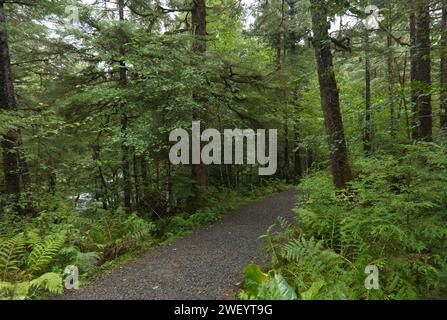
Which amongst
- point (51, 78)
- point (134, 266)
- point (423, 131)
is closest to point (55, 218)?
point (134, 266)

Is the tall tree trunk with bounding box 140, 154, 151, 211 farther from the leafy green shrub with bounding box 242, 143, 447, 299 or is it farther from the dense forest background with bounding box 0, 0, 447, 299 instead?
the leafy green shrub with bounding box 242, 143, 447, 299

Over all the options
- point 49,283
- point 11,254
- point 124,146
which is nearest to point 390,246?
point 49,283

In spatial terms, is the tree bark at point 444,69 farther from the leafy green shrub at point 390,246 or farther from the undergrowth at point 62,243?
the undergrowth at point 62,243

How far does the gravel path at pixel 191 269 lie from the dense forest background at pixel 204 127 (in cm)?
61

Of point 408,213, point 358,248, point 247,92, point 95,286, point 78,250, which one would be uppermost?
point 247,92

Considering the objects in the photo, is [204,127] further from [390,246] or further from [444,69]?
[444,69]

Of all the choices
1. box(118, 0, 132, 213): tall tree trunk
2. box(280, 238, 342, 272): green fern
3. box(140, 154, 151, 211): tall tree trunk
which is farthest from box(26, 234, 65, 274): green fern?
box(140, 154, 151, 211): tall tree trunk

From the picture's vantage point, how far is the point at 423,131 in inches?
321

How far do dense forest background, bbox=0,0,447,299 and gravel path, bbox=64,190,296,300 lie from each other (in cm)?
61

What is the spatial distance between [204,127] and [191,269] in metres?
5.52

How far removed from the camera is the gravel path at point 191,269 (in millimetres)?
5027

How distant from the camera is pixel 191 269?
19.6 ft
